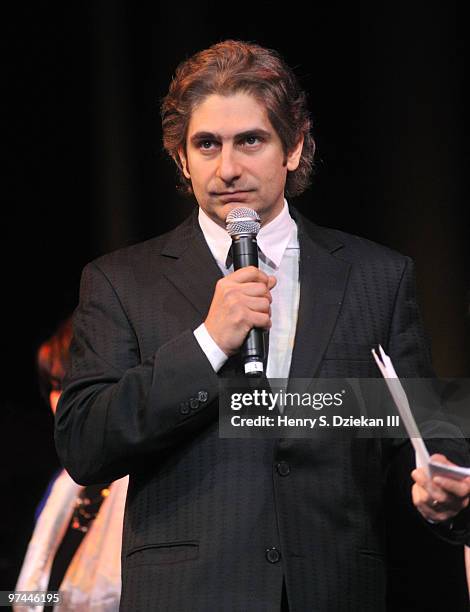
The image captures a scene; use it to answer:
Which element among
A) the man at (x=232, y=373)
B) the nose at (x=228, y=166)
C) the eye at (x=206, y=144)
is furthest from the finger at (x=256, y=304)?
the eye at (x=206, y=144)

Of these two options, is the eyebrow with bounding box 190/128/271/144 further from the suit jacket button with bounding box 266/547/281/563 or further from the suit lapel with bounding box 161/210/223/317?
the suit jacket button with bounding box 266/547/281/563

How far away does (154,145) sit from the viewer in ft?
9.80

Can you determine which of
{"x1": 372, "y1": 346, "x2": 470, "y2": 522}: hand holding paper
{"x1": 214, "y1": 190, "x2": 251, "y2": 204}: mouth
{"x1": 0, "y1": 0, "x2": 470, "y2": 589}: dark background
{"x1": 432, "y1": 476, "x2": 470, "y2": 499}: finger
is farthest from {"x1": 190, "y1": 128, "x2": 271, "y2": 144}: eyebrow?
{"x1": 0, "y1": 0, "x2": 470, "y2": 589}: dark background

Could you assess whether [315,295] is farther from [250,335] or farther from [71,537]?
[71,537]

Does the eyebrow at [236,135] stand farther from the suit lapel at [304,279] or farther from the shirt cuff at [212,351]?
the shirt cuff at [212,351]

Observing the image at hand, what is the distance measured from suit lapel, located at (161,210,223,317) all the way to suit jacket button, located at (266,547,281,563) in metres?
0.44

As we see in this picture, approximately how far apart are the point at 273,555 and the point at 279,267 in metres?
0.57

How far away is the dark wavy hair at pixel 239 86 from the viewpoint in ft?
6.56

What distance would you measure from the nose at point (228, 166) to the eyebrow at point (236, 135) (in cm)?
3

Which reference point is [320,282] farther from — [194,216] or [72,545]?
[72,545]

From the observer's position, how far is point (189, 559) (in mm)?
1740

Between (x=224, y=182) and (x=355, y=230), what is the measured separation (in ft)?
3.33

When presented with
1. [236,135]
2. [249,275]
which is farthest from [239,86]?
[249,275]

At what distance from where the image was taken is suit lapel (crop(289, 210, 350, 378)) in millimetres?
1829
